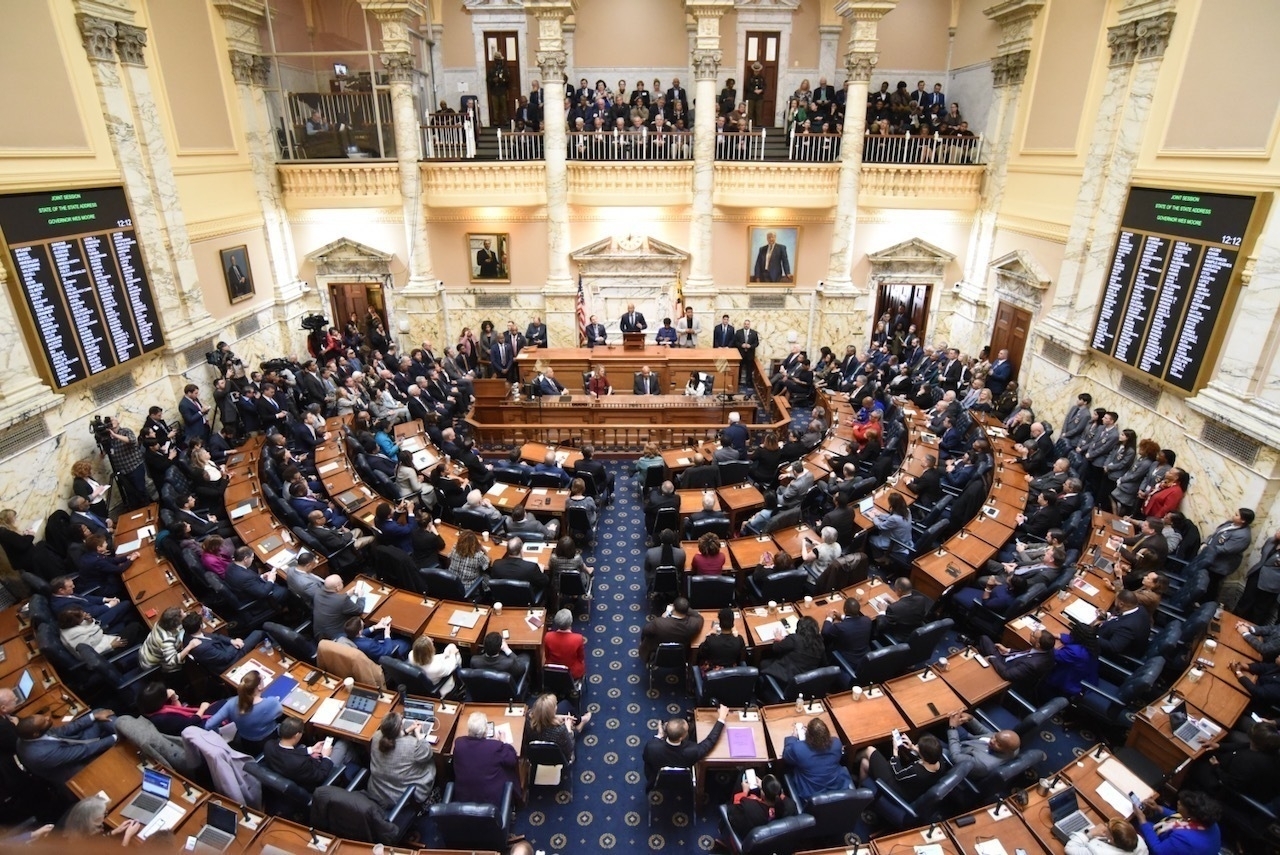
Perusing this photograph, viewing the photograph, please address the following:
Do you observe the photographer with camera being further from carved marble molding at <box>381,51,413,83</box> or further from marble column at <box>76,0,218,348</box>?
carved marble molding at <box>381,51,413,83</box>

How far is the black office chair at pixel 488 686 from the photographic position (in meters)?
5.99

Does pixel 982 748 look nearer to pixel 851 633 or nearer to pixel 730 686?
pixel 851 633

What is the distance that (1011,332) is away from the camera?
1378 centimetres

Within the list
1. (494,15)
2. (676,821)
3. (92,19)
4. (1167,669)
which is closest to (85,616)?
(676,821)

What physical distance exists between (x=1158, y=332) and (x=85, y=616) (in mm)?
12786

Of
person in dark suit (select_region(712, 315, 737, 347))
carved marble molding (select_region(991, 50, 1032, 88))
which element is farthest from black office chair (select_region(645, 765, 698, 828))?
carved marble molding (select_region(991, 50, 1032, 88))

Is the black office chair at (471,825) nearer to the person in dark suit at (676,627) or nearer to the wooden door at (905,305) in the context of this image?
the person in dark suit at (676,627)

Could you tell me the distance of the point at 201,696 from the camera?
22.0ft

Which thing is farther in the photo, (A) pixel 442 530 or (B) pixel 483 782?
(A) pixel 442 530

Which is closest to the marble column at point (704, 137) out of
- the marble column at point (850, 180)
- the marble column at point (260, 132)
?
the marble column at point (850, 180)

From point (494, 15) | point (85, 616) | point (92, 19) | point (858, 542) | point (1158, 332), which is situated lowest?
point (858, 542)

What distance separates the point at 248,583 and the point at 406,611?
64.2 inches

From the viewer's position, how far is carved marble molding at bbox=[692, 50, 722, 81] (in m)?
14.4

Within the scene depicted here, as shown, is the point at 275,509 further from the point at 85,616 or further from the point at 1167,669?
the point at 1167,669
